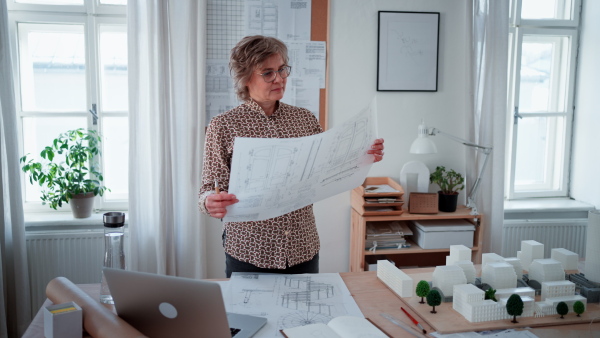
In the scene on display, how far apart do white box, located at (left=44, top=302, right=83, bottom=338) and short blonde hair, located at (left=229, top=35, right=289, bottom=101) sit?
104 cm

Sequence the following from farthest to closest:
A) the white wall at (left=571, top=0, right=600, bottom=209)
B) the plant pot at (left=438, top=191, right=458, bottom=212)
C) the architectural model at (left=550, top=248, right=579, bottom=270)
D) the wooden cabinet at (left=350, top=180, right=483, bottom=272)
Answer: the white wall at (left=571, top=0, right=600, bottom=209) → the plant pot at (left=438, top=191, right=458, bottom=212) → the wooden cabinet at (left=350, top=180, right=483, bottom=272) → the architectural model at (left=550, top=248, right=579, bottom=270)

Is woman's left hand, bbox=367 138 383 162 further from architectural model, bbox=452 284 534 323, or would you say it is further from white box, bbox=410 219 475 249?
white box, bbox=410 219 475 249

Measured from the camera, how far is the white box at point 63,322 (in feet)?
4.36

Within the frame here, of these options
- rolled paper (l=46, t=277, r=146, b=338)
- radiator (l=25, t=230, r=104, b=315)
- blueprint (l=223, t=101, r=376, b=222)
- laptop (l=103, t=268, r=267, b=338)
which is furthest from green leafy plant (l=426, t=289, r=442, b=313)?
radiator (l=25, t=230, r=104, b=315)

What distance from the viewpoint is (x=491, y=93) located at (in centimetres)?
342

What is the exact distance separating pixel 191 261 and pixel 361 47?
175cm

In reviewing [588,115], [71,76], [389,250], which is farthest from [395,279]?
[588,115]

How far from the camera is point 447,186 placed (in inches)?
133

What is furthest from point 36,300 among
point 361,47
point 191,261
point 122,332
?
point 361,47

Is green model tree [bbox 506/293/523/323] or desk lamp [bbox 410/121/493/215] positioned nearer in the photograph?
green model tree [bbox 506/293/523/323]

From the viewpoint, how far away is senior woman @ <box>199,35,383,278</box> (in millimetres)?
1987

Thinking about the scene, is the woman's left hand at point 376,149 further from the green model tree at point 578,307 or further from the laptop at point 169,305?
the laptop at point 169,305

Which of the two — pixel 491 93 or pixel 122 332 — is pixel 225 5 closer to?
pixel 491 93

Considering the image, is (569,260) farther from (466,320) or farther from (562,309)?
(466,320)
